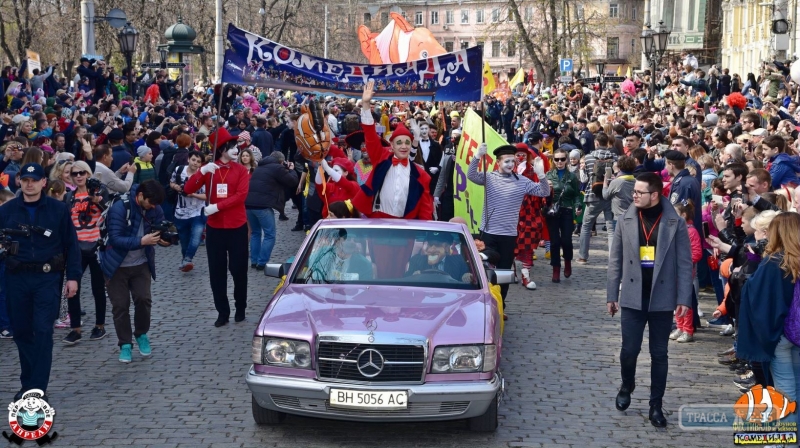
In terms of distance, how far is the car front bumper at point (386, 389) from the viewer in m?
7.20

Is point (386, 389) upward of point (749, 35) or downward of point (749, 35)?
downward

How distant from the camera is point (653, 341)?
8172mm

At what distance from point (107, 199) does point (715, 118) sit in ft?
43.5

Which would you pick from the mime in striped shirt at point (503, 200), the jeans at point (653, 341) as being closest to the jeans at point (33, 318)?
the jeans at point (653, 341)

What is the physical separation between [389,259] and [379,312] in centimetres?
99

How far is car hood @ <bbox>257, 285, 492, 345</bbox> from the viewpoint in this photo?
7391 millimetres

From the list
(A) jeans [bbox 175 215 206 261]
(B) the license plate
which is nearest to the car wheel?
(B) the license plate

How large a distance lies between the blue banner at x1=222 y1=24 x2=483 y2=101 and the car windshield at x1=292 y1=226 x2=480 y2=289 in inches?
143

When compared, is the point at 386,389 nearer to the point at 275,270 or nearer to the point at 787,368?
the point at 275,270

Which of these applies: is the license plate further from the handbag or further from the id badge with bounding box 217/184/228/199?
the id badge with bounding box 217/184/228/199

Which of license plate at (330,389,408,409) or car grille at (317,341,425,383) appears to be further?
car grille at (317,341,425,383)

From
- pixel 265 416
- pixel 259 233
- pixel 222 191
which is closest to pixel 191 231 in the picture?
pixel 259 233

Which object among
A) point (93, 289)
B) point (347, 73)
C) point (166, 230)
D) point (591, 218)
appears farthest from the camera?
point (591, 218)

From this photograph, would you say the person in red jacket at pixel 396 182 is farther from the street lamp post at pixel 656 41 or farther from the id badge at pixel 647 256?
the street lamp post at pixel 656 41
